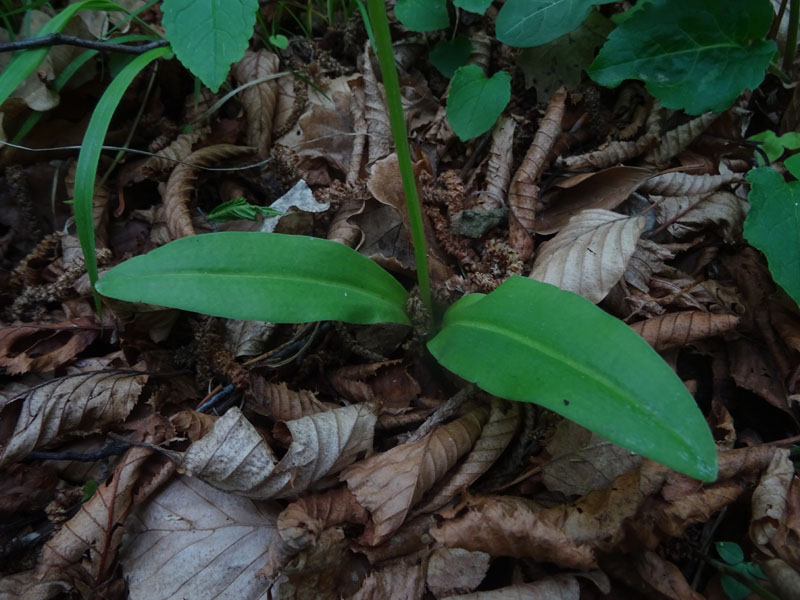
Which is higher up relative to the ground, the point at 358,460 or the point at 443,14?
the point at 443,14

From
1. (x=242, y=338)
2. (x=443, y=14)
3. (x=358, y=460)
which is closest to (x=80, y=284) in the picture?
(x=242, y=338)

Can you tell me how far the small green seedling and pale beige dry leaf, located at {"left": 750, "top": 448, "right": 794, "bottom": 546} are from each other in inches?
13.9

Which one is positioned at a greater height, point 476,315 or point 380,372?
point 476,315

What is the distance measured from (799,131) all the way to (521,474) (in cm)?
132

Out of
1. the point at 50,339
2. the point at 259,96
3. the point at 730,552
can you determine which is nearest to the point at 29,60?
the point at 259,96

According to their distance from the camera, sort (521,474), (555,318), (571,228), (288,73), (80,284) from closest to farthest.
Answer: (555,318) < (521,474) < (571,228) < (80,284) < (288,73)

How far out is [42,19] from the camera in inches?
76.5

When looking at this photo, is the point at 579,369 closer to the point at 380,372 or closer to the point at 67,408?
the point at 380,372

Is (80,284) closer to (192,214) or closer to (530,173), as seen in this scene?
(192,214)

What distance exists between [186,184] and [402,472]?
1094 mm

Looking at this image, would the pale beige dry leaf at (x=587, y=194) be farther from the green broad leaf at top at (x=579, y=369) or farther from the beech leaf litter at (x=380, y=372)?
the green broad leaf at top at (x=579, y=369)

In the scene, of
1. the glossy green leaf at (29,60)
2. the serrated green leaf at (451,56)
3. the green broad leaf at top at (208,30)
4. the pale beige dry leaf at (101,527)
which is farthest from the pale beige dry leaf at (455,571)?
the glossy green leaf at (29,60)

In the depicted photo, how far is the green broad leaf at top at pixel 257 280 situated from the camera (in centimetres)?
97

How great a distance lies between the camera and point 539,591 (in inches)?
37.0
